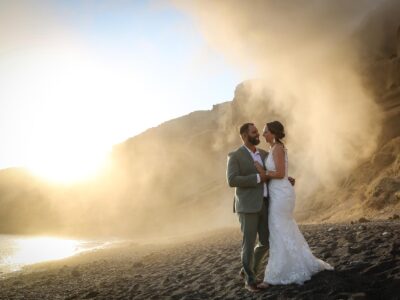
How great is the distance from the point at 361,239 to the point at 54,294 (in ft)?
26.1

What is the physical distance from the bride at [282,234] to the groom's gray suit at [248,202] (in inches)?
6.6

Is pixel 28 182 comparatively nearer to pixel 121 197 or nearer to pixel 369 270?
pixel 121 197

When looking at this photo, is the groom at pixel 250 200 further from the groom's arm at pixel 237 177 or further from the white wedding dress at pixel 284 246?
the white wedding dress at pixel 284 246

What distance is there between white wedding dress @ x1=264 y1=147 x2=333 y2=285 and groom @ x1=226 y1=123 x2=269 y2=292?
0.17 meters

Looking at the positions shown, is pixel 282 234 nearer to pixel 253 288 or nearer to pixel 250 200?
pixel 250 200

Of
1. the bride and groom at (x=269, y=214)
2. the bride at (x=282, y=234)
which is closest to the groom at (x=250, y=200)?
A: the bride and groom at (x=269, y=214)

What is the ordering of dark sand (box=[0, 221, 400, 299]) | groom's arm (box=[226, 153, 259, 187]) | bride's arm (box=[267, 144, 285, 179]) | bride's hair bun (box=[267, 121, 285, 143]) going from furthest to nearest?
1. bride's hair bun (box=[267, 121, 285, 143])
2. bride's arm (box=[267, 144, 285, 179])
3. groom's arm (box=[226, 153, 259, 187])
4. dark sand (box=[0, 221, 400, 299])

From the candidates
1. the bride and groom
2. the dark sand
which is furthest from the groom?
the dark sand

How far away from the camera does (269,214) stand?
652cm

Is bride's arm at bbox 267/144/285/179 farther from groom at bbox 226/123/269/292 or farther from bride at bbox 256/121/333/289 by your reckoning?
groom at bbox 226/123/269/292

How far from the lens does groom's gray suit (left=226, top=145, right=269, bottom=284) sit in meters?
6.24

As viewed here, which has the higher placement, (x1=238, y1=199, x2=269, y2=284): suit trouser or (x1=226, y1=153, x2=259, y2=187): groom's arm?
(x1=226, y1=153, x2=259, y2=187): groom's arm

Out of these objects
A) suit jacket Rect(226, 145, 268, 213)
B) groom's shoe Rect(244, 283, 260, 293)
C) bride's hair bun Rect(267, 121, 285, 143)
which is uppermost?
bride's hair bun Rect(267, 121, 285, 143)

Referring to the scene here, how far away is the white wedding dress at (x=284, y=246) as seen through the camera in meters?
6.26
